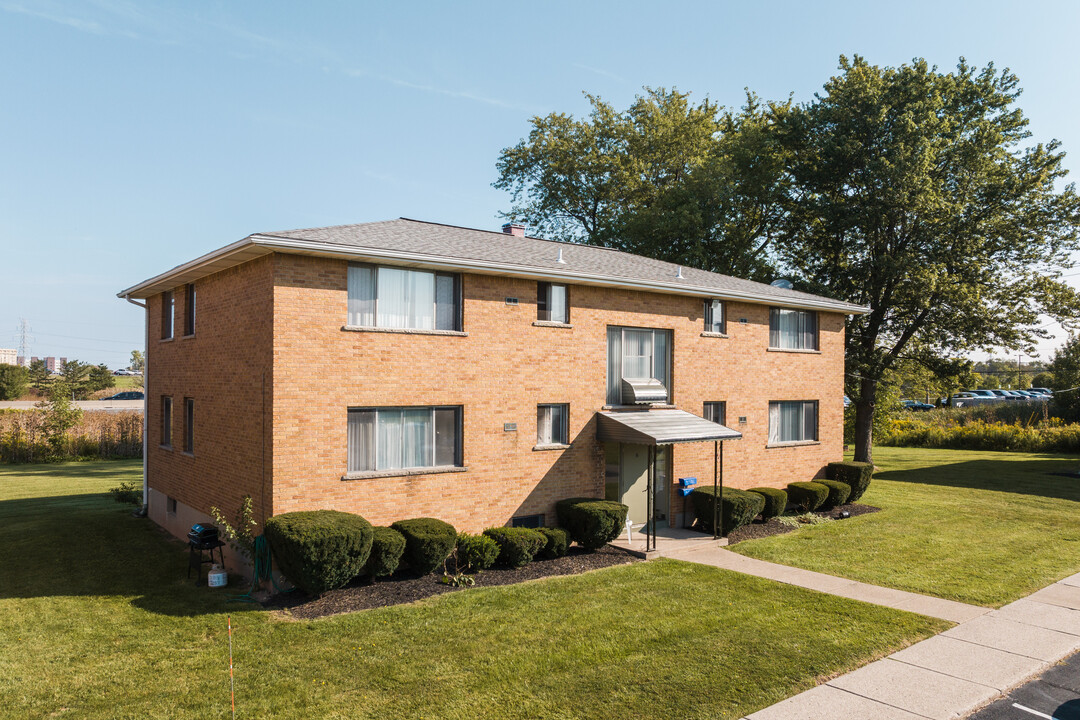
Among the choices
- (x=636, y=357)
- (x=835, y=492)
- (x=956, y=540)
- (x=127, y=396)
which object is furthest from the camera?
(x=127, y=396)

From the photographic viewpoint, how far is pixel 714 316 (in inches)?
777

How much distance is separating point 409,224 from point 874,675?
14056 millimetres

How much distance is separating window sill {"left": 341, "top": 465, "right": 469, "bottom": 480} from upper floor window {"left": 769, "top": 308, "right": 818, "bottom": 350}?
451 inches

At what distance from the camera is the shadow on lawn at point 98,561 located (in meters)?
12.3

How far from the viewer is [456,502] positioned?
47.3 ft

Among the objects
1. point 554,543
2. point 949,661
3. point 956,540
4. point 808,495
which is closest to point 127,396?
point 554,543

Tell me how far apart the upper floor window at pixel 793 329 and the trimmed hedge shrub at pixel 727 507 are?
5431 mm

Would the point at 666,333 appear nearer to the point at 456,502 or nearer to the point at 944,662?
the point at 456,502

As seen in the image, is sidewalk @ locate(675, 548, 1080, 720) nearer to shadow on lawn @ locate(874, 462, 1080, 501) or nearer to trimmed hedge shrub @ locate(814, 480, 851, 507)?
trimmed hedge shrub @ locate(814, 480, 851, 507)

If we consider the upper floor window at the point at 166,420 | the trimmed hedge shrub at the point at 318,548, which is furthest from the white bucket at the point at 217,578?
the upper floor window at the point at 166,420

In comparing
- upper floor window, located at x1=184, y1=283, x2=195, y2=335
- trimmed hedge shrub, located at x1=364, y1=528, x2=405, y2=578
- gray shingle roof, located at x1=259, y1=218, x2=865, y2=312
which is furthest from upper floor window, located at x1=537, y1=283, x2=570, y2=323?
upper floor window, located at x1=184, y1=283, x2=195, y2=335

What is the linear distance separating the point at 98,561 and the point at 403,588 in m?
7.25

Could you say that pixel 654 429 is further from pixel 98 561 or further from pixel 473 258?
pixel 98 561

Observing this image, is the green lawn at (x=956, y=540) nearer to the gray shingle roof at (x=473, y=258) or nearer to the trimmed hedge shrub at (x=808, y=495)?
the trimmed hedge shrub at (x=808, y=495)
